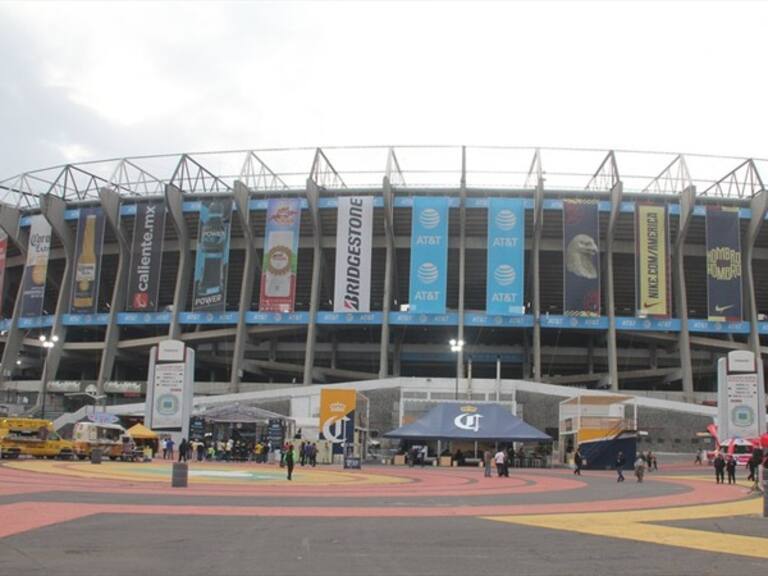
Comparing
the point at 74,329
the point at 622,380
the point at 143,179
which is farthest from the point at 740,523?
the point at 74,329

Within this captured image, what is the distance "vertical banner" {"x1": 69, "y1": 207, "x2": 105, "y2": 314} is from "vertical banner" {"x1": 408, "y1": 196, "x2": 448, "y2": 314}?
28.9 m

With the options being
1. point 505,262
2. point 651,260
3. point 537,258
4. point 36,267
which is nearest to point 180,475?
point 505,262

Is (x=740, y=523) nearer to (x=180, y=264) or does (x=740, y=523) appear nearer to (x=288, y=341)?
(x=180, y=264)

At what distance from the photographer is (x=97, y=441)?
1623 inches

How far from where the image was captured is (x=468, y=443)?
177 feet

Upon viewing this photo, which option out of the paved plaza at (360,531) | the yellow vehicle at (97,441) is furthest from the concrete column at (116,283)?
the paved plaza at (360,531)

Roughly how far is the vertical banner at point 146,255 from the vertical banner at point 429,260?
2299 cm

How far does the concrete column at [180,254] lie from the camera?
69438 millimetres

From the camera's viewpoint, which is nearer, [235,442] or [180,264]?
[235,442]

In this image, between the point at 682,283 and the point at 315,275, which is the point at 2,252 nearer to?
the point at 315,275

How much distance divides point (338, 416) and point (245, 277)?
27.0 meters

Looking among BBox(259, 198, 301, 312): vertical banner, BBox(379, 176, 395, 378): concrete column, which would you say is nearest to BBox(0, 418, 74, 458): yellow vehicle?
BBox(259, 198, 301, 312): vertical banner

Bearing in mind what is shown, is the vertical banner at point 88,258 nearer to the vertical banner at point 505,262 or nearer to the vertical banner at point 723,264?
the vertical banner at point 505,262

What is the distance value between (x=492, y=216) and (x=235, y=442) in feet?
100.0
